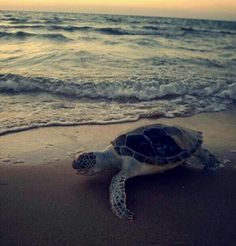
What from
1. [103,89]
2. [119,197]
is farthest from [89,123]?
[119,197]

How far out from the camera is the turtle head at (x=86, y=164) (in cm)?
438

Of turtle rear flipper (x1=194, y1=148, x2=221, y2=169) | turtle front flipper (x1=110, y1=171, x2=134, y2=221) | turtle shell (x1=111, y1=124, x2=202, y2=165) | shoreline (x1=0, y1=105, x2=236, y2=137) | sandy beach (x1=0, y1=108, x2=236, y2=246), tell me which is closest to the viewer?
sandy beach (x1=0, y1=108, x2=236, y2=246)

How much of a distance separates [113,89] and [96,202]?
545 cm

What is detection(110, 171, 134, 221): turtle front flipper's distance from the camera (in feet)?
12.5

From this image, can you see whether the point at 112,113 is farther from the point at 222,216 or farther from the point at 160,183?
the point at 222,216

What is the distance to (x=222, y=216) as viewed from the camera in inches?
153

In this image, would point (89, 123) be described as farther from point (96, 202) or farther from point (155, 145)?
point (96, 202)

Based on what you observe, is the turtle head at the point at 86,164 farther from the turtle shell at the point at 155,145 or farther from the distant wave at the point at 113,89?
the distant wave at the point at 113,89

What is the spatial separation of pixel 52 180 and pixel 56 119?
7.99 feet

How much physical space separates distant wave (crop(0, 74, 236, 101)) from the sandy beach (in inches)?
130

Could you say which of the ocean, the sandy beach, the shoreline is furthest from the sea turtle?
the ocean

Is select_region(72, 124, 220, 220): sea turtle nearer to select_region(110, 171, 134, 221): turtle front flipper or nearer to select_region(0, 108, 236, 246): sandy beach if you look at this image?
select_region(110, 171, 134, 221): turtle front flipper

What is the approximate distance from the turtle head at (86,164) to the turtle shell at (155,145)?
332 millimetres

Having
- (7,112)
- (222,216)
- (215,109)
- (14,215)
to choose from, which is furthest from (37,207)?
(215,109)
